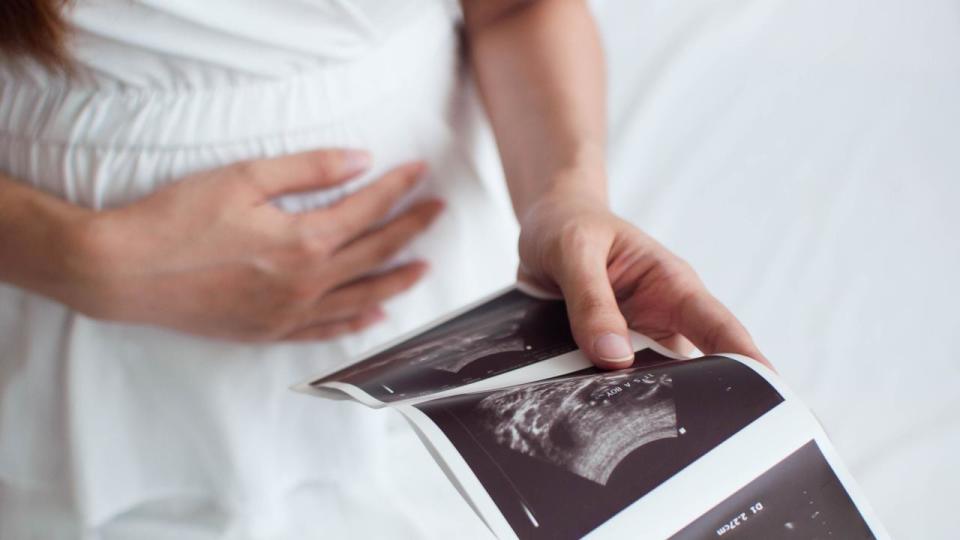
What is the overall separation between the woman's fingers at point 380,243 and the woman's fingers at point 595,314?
204 mm

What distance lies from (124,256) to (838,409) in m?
0.74

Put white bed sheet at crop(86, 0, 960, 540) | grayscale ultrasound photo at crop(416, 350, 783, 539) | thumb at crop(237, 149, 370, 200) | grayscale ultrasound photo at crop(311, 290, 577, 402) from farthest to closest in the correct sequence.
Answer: white bed sheet at crop(86, 0, 960, 540) < thumb at crop(237, 149, 370, 200) < grayscale ultrasound photo at crop(311, 290, 577, 402) < grayscale ultrasound photo at crop(416, 350, 783, 539)

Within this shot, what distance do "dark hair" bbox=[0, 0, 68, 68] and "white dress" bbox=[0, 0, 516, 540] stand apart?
0.05 ft

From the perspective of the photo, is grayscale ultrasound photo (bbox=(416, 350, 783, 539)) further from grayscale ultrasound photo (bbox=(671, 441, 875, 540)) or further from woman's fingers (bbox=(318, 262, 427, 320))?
woman's fingers (bbox=(318, 262, 427, 320))

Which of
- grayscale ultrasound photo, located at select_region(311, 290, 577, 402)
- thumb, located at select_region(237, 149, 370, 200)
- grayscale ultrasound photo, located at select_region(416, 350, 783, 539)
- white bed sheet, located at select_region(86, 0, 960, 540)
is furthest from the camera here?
white bed sheet, located at select_region(86, 0, 960, 540)

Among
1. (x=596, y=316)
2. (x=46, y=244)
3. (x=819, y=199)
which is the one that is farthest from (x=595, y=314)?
(x=819, y=199)

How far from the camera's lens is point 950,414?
2.94 feet

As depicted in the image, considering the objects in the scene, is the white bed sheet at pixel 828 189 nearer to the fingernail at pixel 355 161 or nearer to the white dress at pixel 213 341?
the white dress at pixel 213 341

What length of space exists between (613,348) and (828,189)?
2.54 ft

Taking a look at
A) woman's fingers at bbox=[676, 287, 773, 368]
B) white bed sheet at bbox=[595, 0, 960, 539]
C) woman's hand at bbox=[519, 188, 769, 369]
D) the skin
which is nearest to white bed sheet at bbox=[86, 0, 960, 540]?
white bed sheet at bbox=[595, 0, 960, 539]

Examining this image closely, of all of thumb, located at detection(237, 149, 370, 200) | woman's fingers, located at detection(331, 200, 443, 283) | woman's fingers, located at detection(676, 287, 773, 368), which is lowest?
woman's fingers, located at detection(331, 200, 443, 283)

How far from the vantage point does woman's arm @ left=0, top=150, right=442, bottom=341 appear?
64 cm

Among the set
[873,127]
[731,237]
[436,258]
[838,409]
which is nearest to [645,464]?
[436,258]

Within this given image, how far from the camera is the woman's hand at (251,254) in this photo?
2.11 feet
